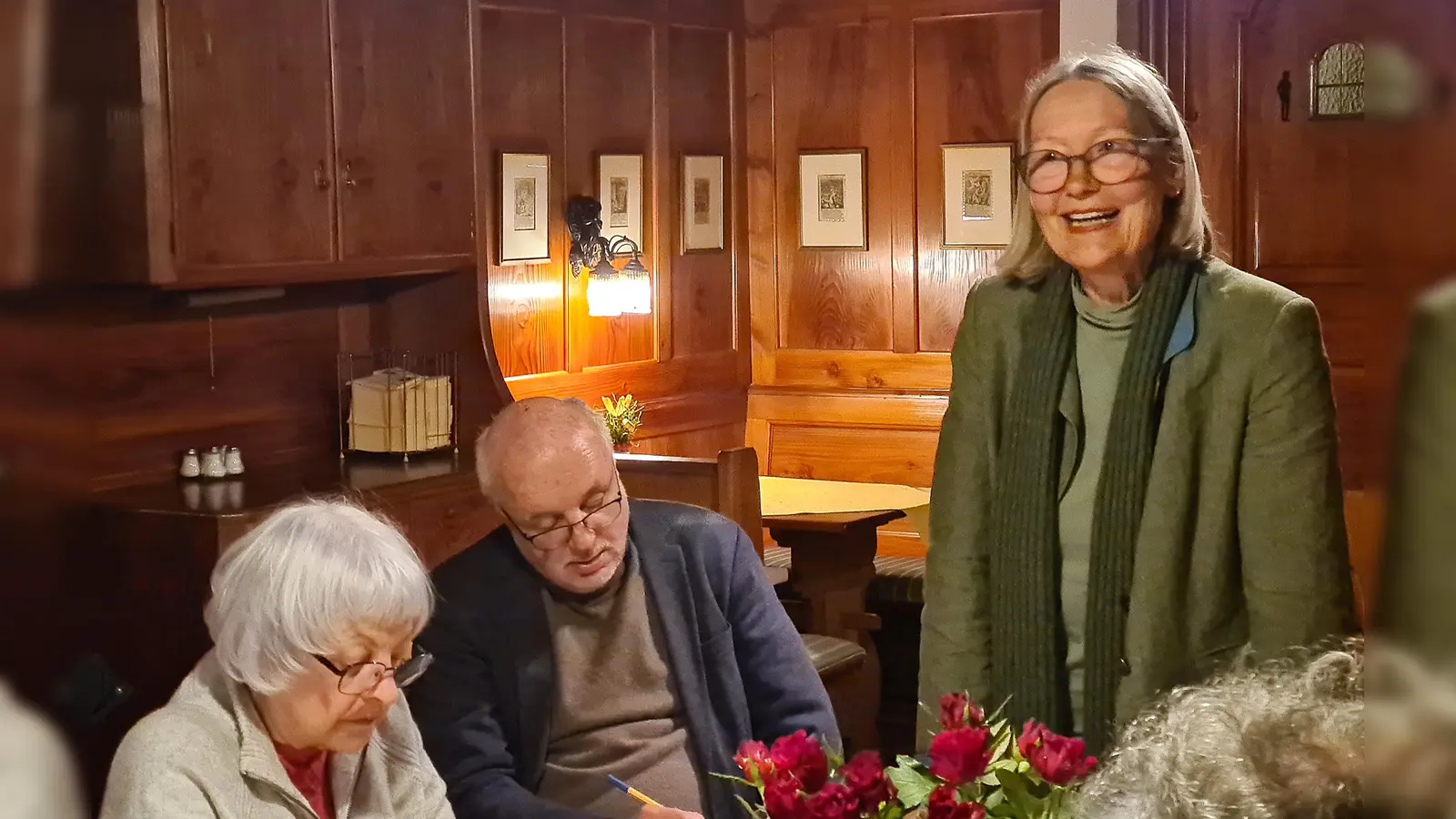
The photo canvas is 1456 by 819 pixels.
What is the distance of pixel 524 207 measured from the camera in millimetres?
4953

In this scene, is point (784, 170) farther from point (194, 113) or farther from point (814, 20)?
point (194, 113)

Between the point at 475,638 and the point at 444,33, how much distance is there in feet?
7.22

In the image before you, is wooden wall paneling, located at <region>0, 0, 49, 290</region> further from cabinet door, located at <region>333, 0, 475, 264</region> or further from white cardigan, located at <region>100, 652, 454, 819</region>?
cabinet door, located at <region>333, 0, 475, 264</region>

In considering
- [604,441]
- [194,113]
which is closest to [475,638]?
[604,441]

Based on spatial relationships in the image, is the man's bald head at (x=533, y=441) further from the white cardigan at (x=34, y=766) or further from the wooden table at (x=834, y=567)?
the wooden table at (x=834, y=567)

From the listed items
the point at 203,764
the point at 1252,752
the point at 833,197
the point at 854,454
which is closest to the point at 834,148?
the point at 833,197

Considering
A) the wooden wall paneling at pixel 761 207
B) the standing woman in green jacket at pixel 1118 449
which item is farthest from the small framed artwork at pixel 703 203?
the standing woman in green jacket at pixel 1118 449

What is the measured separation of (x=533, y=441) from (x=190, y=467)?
1.71 m

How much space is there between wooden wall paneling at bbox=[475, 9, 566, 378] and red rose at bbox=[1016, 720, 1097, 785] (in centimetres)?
379

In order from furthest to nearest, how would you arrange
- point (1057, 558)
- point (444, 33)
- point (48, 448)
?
point (444, 33)
point (1057, 558)
point (48, 448)

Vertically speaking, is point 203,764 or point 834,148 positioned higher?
point 834,148

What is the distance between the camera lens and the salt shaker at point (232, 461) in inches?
143

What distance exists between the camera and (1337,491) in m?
1.56

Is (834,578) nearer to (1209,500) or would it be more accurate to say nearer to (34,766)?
(1209,500)
